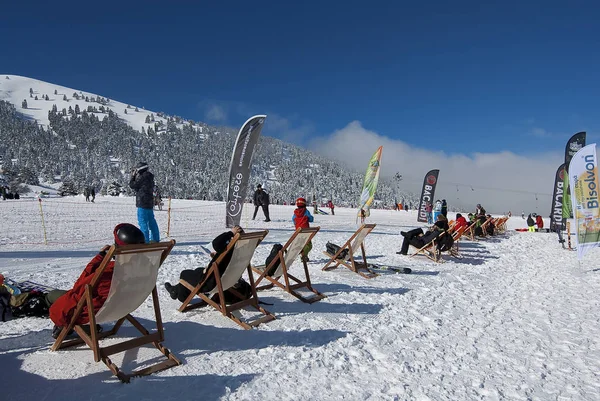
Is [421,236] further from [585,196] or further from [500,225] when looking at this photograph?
[500,225]

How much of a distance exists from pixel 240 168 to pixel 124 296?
6.74 m

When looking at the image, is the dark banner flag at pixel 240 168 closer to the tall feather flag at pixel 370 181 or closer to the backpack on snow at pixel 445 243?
the backpack on snow at pixel 445 243

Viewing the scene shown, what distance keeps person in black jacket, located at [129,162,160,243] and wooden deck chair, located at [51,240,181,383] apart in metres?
4.29

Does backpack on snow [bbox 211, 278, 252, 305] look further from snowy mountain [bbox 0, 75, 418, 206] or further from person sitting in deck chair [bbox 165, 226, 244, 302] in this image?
snowy mountain [bbox 0, 75, 418, 206]

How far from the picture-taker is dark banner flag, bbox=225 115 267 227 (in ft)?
31.2

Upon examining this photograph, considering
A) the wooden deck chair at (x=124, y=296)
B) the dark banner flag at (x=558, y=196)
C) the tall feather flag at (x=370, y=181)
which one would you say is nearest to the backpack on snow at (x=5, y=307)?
the wooden deck chair at (x=124, y=296)

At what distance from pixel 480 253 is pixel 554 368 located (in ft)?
28.9

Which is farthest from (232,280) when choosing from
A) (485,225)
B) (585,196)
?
(485,225)

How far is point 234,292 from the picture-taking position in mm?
4637

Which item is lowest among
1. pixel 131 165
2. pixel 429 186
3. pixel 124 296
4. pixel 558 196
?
pixel 124 296

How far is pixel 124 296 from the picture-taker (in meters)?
2.98

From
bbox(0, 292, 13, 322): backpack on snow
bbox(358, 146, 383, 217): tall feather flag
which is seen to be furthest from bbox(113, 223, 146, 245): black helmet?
bbox(358, 146, 383, 217): tall feather flag

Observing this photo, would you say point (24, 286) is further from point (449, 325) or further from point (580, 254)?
point (580, 254)

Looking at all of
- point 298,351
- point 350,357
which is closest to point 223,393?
point 298,351
